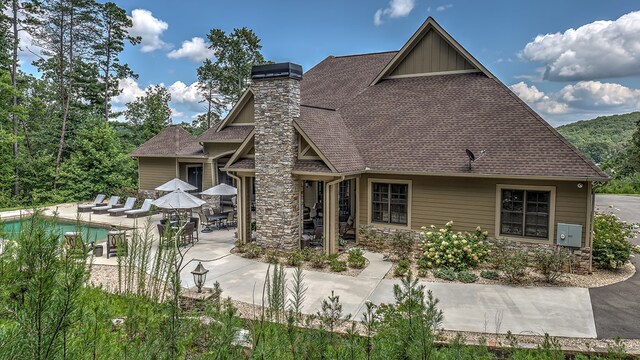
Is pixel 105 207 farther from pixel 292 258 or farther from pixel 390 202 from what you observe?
pixel 390 202

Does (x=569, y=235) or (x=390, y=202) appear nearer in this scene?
(x=569, y=235)

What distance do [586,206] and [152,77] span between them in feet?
121

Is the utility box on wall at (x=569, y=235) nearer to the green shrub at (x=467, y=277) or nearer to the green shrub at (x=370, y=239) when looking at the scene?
the green shrub at (x=467, y=277)

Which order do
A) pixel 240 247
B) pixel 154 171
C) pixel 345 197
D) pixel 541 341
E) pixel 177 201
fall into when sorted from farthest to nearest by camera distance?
pixel 154 171 → pixel 345 197 → pixel 177 201 → pixel 240 247 → pixel 541 341

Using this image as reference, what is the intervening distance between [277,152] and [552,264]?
26.2 ft

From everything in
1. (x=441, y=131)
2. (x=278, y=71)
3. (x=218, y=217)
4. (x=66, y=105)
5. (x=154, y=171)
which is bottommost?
(x=218, y=217)

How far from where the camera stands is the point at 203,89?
36.5 m

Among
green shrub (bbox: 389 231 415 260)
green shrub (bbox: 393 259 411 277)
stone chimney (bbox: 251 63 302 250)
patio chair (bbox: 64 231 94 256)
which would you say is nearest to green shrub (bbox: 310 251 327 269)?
stone chimney (bbox: 251 63 302 250)

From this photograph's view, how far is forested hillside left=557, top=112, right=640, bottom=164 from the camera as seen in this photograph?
47.0m

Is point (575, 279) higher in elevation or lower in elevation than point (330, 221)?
lower

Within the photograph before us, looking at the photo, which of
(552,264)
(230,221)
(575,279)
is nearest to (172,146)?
(230,221)

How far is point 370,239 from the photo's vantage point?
1259cm

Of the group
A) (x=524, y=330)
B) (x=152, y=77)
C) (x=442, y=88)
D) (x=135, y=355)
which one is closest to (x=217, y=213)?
(x=442, y=88)

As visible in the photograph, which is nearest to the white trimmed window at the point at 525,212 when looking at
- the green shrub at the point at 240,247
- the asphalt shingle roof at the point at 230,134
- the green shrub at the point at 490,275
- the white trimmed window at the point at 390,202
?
the green shrub at the point at 490,275
